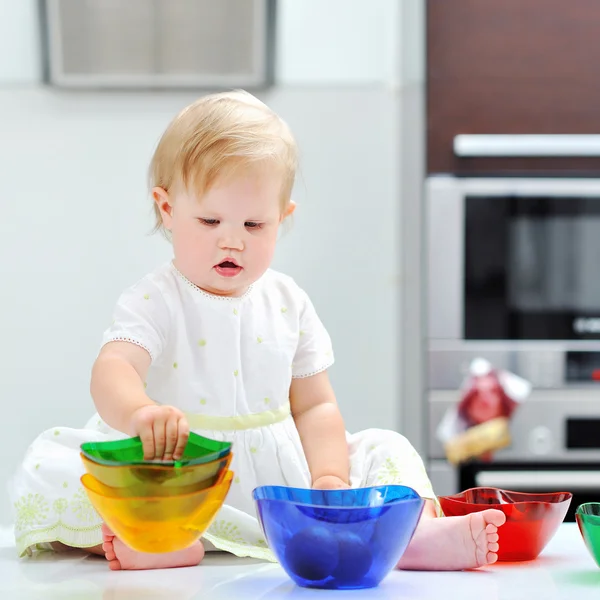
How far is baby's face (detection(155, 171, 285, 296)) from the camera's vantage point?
841mm

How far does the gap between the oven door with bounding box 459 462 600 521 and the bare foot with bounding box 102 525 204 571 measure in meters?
1.29

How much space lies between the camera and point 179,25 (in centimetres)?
229

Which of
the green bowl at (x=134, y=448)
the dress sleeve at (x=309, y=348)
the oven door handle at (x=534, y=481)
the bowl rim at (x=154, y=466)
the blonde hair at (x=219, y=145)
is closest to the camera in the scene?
the bowl rim at (x=154, y=466)

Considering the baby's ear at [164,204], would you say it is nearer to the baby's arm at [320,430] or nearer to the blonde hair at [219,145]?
the blonde hair at [219,145]

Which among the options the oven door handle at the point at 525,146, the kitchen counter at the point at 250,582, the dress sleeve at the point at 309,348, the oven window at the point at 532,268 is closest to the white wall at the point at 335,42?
the oven door handle at the point at 525,146

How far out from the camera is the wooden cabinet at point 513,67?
204cm

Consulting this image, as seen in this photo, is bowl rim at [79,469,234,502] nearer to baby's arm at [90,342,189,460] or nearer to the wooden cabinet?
baby's arm at [90,342,189,460]

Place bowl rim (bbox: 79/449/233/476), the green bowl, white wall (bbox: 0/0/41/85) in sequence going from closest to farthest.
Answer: bowl rim (bbox: 79/449/233/476), the green bowl, white wall (bbox: 0/0/41/85)

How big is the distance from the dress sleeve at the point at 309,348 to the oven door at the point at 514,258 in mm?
1022

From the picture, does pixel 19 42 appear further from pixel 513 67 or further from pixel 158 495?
pixel 158 495

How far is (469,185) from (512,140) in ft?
0.45

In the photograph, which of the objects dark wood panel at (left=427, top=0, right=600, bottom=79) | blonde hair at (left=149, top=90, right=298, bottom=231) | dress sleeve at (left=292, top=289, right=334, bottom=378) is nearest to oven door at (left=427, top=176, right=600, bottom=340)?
dark wood panel at (left=427, top=0, right=600, bottom=79)

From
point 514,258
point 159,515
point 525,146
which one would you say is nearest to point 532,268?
point 514,258

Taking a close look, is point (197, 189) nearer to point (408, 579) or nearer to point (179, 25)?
point (408, 579)
